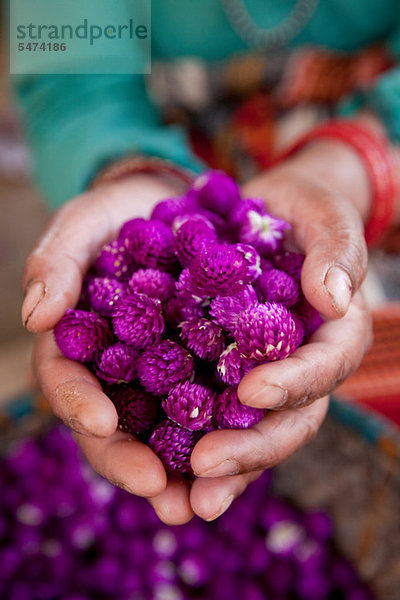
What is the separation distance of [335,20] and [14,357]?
2.97 ft

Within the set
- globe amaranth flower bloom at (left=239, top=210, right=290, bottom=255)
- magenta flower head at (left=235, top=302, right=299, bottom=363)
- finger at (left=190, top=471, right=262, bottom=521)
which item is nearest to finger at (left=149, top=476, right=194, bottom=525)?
finger at (left=190, top=471, right=262, bottom=521)

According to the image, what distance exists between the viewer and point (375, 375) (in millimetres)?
724

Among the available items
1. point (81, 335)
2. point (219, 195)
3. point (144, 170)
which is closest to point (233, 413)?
point (81, 335)

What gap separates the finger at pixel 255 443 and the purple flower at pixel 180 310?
10 cm

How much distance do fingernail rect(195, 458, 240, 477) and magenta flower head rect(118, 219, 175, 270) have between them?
196 mm

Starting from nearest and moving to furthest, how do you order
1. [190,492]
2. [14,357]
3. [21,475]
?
[190,492], [21,475], [14,357]

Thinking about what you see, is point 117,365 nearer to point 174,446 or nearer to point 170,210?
point 174,446

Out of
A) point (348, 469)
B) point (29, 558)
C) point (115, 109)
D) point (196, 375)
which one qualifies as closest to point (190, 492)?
point (196, 375)

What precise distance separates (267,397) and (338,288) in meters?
0.10

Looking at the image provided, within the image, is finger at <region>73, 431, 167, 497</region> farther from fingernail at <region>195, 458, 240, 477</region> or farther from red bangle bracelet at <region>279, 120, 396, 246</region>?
red bangle bracelet at <region>279, 120, 396, 246</region>

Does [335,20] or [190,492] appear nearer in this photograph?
[190,492]

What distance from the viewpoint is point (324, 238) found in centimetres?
44

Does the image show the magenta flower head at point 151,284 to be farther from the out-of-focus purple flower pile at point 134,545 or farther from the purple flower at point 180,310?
the out-of-focus purple flower pile at point 134,545

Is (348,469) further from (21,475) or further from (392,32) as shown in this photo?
(392,32)
